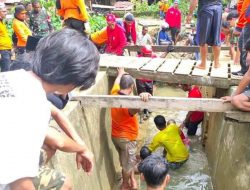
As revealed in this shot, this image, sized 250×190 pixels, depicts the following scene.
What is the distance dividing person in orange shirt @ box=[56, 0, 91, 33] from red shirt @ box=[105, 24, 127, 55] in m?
0.75

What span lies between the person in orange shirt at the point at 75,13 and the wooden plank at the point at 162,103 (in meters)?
→ 2.24

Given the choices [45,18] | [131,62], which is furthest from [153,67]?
[45,18]

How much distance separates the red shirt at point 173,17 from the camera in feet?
43.4

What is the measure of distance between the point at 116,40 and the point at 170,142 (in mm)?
2709

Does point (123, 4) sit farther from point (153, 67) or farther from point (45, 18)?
point (153, 67)

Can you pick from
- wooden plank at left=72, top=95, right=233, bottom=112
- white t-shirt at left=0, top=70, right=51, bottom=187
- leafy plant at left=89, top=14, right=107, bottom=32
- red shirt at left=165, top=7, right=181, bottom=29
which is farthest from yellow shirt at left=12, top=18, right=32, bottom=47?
red shirt at left=165, top=7, right=181, bottom=29

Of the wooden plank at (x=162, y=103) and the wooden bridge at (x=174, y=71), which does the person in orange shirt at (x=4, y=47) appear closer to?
the wooden bridge at (x=174, y=71)

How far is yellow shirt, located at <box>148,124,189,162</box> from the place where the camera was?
594 centimetres

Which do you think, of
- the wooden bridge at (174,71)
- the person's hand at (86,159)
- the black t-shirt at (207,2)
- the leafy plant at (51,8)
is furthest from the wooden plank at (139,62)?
the leafy plant at (51,8)

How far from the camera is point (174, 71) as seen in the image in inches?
231

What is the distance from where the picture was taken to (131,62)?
259 inches

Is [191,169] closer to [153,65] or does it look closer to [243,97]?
[153,65]

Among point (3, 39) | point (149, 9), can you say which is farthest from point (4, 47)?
point (149, 9)

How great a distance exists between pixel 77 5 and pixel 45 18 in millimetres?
2625
